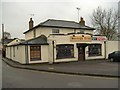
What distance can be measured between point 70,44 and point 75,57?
1993 mm

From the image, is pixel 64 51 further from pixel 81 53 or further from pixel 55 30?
pixel 55 30

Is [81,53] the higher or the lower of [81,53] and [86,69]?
the higher

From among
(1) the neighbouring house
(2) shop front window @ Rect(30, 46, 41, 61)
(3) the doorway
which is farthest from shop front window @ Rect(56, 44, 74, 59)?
(2) shop front window @ Rect(30, 46, 41, 61)

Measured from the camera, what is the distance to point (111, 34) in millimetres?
48312

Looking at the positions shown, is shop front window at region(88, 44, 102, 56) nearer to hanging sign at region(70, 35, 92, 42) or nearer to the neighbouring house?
the neighbouring house

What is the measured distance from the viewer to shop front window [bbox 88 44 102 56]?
2973cm

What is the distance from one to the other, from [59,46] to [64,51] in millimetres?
1021

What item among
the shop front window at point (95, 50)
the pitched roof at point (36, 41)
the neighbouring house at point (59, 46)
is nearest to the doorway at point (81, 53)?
the neighbouring house at point (59, 46)

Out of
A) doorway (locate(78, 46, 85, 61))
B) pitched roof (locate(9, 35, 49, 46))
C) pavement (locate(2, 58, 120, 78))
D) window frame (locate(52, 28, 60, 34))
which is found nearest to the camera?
pavement (locate(2, 58, 120, 78))

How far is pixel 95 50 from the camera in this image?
3008 centimetres

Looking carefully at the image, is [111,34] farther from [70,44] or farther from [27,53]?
[27,53]

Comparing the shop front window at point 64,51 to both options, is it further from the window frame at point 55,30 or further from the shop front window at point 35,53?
the window frame at point 55,30

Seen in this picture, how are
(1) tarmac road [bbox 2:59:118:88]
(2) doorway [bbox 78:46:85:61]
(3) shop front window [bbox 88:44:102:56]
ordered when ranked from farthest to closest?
(3) shop front window [bbox 88:44:102:56], (2) doorway [bbox 78:46:85:61], (1) tarmac road [bbox 2:59:118:88]

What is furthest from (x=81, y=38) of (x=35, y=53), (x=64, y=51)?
(x=35, y=53)
